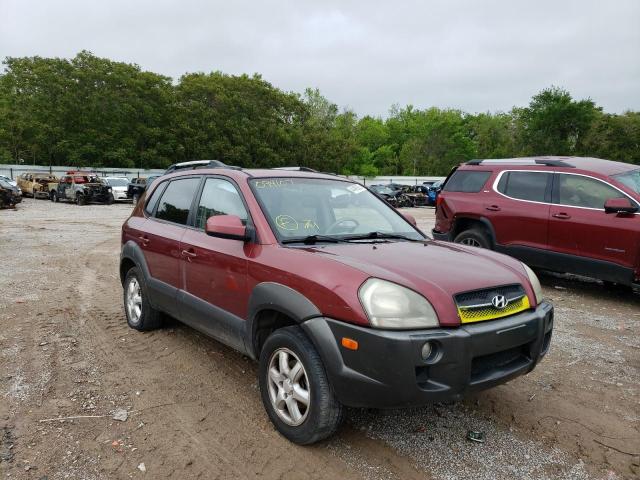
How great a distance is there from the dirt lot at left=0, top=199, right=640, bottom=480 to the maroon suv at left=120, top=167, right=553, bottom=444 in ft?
1.12

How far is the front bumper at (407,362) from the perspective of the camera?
259 centimetres

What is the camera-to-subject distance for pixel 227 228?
11.0 ft

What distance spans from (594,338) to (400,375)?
358 centimetres

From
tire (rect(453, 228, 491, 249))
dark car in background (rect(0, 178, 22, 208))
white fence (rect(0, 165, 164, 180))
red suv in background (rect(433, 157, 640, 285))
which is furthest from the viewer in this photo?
white fence (rect(0, 165, 164, 180))

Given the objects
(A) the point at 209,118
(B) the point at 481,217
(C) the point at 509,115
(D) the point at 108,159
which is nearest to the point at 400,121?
(C) the point at 509,115

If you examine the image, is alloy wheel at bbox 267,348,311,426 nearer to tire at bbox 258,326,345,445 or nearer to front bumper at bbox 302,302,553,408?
tire at bbox 258,326,345,445

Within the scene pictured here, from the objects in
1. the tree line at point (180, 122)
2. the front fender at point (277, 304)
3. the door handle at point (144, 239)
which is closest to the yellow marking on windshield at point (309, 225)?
Answer: the front fender at point (277, 304)

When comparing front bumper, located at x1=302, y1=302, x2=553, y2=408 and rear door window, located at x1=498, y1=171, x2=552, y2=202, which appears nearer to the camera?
front bumper, located at x1=302, y1=302, x2=553, y2=408

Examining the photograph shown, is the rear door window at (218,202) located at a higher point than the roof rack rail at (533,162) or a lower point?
lower

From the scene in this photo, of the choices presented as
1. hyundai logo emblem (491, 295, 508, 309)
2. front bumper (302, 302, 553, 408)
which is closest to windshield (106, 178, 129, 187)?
front bumper (302, 302, 553, 408)

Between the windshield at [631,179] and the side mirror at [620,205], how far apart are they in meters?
0.42

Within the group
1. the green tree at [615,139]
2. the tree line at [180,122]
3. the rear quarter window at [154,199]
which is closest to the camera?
the rear quarter window at [154,199]

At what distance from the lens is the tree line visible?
42.9 metres

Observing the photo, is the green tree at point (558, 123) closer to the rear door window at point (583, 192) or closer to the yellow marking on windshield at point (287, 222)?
the rear door window at point (583, 192)
